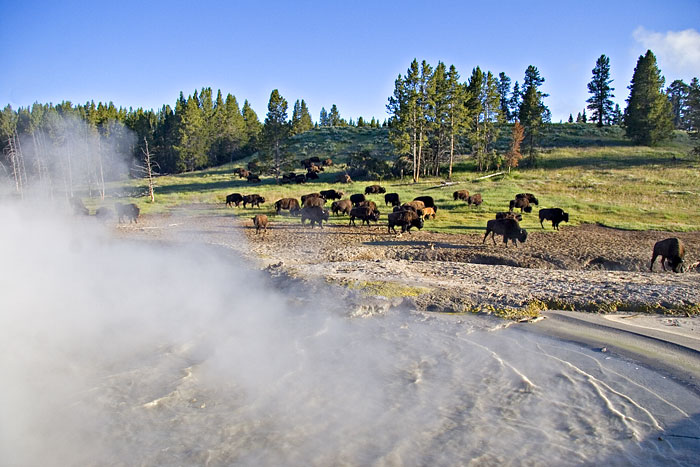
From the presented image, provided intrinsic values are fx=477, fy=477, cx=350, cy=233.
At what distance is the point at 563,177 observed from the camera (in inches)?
1538

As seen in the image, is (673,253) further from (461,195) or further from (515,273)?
(461,195)

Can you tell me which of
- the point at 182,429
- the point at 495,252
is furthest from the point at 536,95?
the point at 182,429

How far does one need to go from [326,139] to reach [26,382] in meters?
68.2

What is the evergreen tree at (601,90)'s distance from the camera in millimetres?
64562

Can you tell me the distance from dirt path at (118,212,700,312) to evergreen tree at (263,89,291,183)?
21717 millimetres

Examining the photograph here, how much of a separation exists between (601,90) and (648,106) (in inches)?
640

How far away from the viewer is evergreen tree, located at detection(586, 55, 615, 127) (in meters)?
64.6

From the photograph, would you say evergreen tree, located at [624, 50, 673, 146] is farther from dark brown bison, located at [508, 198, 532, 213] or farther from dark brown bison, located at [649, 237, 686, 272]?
dark brown bison, located at [649, 237, 686, 272]

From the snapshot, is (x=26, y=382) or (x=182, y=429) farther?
(x=26, y=382)

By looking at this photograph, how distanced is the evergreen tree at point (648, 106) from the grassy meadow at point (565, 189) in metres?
1.87

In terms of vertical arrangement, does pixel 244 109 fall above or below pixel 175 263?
above

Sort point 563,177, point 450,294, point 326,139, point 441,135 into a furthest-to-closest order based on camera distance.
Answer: point 326,139 < point 441,135 < point 563,177 < point 450,294

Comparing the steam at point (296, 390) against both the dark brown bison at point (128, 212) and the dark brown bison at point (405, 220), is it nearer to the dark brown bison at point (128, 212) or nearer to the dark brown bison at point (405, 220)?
the dark brown bison at point (405, 220)

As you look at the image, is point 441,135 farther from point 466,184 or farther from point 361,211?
point 361,211
